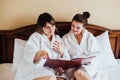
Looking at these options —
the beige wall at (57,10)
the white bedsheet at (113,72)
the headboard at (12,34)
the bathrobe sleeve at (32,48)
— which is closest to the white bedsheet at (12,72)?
the white bedsheet at (113,72)

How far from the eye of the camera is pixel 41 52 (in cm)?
186

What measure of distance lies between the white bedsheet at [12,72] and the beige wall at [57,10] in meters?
0.40

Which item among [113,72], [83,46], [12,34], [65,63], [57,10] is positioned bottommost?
[113,72]

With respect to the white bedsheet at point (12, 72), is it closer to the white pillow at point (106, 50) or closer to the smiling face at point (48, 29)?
the white pillow at point (106, 50)

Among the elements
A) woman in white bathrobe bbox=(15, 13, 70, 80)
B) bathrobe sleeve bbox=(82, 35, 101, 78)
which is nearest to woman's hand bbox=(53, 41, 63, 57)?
woman in white bathrobe bbox=(15, 13, 70, 80)

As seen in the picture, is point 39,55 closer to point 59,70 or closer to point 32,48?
point 32,48

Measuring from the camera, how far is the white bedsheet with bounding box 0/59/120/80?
1.95 meters

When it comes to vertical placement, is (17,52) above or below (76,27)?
below

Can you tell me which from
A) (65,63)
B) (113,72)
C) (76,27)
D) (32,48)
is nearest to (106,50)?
(113,72)

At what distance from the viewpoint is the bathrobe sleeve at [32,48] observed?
1.85 metres

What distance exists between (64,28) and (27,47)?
0.52 metres

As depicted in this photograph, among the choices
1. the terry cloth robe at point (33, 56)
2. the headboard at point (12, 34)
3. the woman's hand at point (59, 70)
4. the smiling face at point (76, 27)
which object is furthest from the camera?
the headboard at point (12, 34)

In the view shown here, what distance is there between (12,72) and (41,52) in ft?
1.30

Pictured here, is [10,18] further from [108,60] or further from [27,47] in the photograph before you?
[108,60]
